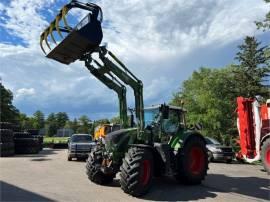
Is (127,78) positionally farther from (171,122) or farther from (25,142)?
(25,142)

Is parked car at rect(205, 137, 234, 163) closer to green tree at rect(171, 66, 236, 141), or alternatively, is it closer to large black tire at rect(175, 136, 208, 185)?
large black tire at rect(175, 136, 208, 185)

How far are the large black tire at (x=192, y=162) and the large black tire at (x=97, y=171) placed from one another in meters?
2.29

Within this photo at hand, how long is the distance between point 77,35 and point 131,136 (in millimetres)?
3631

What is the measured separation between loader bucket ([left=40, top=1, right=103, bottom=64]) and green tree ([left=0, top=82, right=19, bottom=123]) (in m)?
57.5

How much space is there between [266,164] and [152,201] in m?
7.04

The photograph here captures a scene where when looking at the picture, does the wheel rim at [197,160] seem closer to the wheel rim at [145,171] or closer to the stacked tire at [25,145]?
the wheel rim at [145,171]

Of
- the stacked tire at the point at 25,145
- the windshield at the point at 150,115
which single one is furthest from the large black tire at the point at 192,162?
the stacked tire at the point at 25,145

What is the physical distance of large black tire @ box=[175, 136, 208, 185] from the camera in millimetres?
12711

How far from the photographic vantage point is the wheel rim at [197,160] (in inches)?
525

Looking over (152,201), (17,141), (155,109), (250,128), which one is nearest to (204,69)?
(17,141)

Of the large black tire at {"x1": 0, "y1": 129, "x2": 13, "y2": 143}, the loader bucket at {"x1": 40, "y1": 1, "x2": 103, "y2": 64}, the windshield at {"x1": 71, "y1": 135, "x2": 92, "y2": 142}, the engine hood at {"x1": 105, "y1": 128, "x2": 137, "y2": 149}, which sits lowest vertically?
the engine hood at {"x1": 105, "y1": 128, "x2": 137, "y2": 149}

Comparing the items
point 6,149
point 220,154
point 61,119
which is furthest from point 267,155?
point 61,119

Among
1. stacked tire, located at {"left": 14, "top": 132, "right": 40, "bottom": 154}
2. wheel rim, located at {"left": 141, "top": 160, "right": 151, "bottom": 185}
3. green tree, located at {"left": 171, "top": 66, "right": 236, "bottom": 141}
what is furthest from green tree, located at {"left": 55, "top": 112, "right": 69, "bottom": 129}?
wheel rim, located at {"left": 141, "top": 160, "right": 151, "bottom": 185}

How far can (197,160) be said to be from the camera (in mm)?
13625
